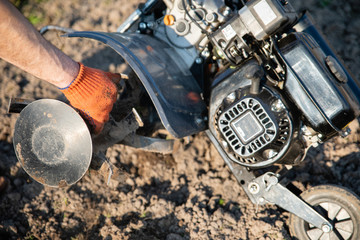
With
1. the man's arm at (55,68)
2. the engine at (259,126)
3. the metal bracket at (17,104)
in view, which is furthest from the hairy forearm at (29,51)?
the engine at (259,126)

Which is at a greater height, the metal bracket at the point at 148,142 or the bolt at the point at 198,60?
the bolt at the point at 198,60

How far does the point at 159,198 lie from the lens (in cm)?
253

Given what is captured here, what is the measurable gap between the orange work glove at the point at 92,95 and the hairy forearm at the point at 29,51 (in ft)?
0.17

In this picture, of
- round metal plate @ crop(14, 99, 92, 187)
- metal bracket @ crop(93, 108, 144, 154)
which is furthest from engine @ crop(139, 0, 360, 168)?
round metal plate @ crop(14, 99, 92, 187)

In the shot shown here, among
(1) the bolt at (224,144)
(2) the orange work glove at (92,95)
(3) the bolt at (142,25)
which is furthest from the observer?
(3) the bolt at (142,25)

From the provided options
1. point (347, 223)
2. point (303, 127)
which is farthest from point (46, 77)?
point (347, 223)

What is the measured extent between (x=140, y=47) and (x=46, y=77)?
635 millimetres

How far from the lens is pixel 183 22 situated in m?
2.29

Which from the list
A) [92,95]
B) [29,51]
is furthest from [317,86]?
[29,51]

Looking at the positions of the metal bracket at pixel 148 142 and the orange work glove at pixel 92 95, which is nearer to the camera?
the orange work glove at pixel 92 95

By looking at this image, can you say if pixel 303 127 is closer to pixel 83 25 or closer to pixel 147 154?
pixel 147 154

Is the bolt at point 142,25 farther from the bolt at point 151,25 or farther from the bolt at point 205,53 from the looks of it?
the bolt at point 205,53

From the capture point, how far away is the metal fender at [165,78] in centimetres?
192

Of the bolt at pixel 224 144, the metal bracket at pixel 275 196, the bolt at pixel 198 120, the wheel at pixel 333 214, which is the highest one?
the bolt at pixel 198 120
